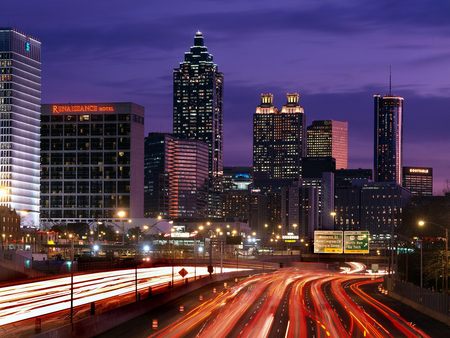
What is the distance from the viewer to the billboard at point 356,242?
187750mm

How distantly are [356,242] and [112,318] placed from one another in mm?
123201

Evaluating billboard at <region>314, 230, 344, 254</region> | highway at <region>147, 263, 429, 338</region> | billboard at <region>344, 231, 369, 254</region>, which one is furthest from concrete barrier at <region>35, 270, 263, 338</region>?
billboard at <region>314, 230, 344, 254</region>

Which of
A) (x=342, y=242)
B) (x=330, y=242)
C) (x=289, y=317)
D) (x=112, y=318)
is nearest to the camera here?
(x=112, y=318)

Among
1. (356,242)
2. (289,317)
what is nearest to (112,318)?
(289,317)

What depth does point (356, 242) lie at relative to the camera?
188125 mm

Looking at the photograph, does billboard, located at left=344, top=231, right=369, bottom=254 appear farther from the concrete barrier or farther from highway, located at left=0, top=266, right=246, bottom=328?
the concrete barrier

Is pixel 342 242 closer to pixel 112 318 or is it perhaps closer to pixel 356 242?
pixel 356 242

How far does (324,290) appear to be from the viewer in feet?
406

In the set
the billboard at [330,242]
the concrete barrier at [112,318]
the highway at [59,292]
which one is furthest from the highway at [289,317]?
the billboard at [330,242]

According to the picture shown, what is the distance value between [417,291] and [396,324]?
20.6m

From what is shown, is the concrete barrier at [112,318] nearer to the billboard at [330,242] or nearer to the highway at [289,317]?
the highway at [289,317]

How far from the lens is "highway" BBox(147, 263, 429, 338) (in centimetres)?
6569

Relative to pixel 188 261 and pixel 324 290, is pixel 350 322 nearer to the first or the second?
pixel 324 290

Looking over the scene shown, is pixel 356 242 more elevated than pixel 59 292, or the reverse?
pixel 356 242
